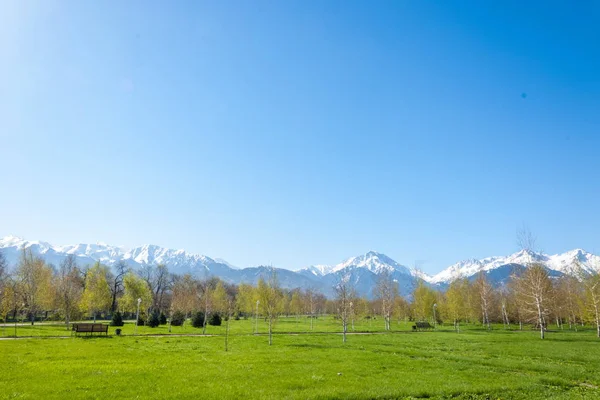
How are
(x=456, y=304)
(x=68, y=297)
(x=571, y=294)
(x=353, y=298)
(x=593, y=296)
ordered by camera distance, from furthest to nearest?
1. (x=571, y=294)
2. (x=353, y=298)
3. (x=456, y=304)
4. (x=68, y=297)
5. (x=593, y=296)

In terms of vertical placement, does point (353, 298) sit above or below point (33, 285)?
below

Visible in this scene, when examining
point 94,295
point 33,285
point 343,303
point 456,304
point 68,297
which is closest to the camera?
point 343,303

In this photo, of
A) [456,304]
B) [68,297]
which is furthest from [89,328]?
[456,304]

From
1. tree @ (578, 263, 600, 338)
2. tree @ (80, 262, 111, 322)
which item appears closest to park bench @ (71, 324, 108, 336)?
tree @ (80, 262, 111, 322)

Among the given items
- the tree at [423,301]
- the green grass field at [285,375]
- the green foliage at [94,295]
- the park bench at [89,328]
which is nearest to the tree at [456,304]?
the tree at [423,301]

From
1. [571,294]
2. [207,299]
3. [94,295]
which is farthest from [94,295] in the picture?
[571,294]

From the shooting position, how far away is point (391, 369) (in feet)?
77.1

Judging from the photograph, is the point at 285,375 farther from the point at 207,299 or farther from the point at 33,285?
the point at 33,285

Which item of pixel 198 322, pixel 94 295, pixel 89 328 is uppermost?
pixel 94 295

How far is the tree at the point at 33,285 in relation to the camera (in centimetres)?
8381

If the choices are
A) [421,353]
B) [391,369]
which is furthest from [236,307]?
[391,369]

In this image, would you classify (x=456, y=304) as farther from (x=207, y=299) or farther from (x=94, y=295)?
(x=94, y=295)

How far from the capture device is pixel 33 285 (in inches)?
3371

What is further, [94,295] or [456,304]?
[94,295]
